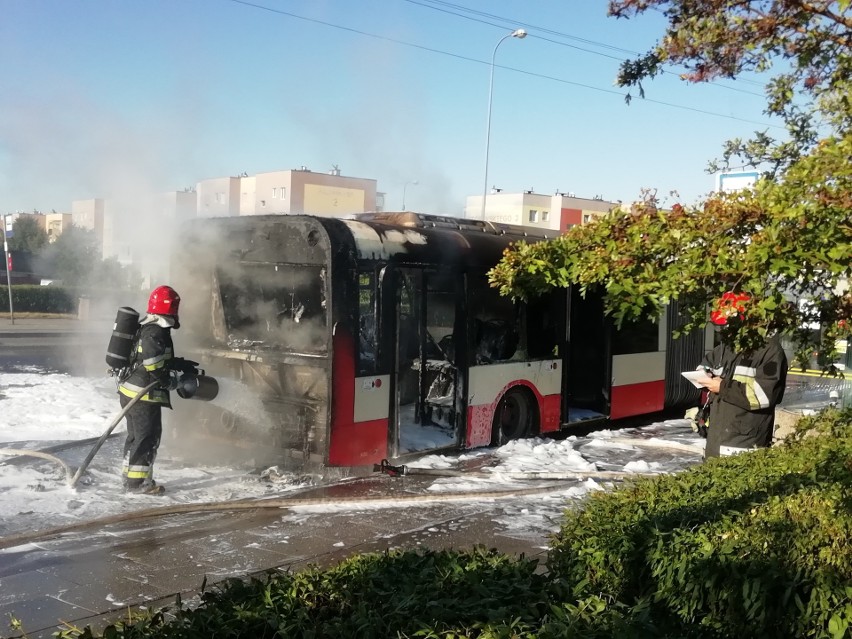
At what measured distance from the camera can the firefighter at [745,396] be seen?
6.04m

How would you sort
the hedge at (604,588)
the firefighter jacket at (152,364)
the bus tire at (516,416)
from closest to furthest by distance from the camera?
the hedge at (604,588), the firefighter jacket at (152,364), the bus tire at (516,416)

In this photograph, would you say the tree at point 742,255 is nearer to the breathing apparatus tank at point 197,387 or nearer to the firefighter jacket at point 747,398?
the firefighter jacket at point 747,398

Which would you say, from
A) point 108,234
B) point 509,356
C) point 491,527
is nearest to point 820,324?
point 491,527

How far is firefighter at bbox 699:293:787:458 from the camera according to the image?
604 centimetres

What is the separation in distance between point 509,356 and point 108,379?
7.93 meters

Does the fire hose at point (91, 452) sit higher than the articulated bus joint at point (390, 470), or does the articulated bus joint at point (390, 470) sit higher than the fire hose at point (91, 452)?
the fire hose at point (91, 452)

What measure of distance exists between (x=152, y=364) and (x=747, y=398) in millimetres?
5142

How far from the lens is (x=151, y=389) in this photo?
7.38 meters

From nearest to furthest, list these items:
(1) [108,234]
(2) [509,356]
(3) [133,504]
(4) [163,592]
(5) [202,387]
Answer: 1. (4) [163,592]
2. (3) [133,504]
3. (5) [202,387]
4. (2) [509,356]
5. (1) [108,234]

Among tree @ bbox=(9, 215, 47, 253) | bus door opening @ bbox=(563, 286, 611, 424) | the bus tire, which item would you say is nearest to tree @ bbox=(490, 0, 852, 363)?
the bus tire

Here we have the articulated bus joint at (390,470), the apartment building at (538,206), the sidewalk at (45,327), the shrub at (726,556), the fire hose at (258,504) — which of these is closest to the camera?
the shrub at (726,556)

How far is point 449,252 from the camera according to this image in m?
8.90

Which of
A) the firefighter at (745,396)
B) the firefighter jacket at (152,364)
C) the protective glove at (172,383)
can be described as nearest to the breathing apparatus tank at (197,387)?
the protective glove at (172,383)

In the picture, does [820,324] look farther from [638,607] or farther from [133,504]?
[133,504]
